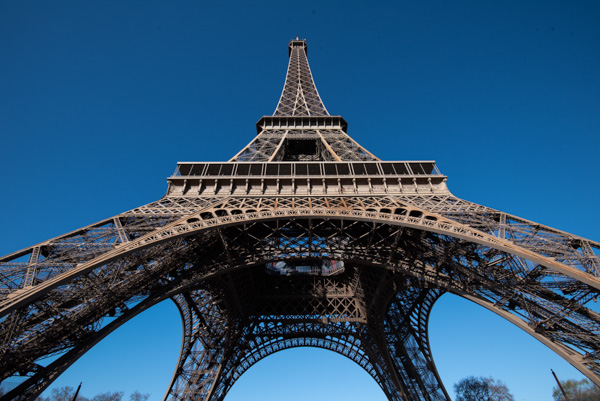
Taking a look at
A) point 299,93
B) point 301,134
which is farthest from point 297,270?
point 299,93

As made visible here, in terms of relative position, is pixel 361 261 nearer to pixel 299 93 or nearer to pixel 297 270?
pixel 297 270

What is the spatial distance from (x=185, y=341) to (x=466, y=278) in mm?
17806

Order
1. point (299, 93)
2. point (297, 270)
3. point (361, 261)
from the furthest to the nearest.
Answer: point (299, 93) → point (297, 270) → point (361, 261)

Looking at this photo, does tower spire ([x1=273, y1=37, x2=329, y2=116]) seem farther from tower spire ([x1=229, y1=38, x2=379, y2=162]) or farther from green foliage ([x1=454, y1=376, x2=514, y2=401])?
green foliage ([x1=454, y1=376, x2=514, y2=401])

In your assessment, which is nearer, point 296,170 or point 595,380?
point 595,380

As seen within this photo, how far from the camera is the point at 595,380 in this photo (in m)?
8.40

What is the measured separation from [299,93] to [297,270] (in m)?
19.8

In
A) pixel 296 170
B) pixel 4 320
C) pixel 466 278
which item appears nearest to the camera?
pixel 4 320

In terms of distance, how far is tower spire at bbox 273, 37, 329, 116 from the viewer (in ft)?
101

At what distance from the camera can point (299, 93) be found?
3459cm

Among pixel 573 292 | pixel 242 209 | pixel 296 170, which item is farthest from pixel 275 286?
pixel 573 292

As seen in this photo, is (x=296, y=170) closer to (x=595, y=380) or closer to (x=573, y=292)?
(x=573, y=292)

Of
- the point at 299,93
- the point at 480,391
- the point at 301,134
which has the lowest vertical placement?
the point at 480,391

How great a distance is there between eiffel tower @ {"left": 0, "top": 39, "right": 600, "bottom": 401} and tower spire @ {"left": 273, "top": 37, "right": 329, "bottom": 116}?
392 centimetres
